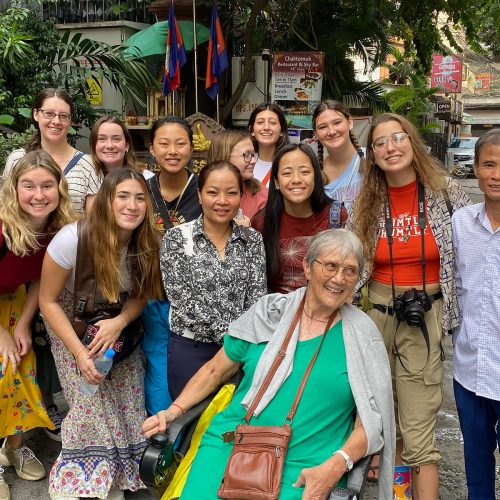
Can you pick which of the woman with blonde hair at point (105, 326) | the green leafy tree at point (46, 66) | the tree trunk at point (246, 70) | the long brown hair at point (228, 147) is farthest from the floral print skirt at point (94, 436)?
the tree trunk at point (246, 70)

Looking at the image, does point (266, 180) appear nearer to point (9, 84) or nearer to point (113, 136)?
point (113, 136)

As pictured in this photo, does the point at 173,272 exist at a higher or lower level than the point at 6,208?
lower

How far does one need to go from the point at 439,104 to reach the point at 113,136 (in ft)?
96.7

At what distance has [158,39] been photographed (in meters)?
9.93

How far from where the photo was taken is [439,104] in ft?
101

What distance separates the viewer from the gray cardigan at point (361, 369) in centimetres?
246

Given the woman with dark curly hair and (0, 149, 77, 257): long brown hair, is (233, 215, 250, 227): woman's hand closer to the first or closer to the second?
the woman with dark curly hair

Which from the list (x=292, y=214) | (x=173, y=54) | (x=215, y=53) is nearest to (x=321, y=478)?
(x=292, y=214)

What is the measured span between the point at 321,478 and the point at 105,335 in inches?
51.8

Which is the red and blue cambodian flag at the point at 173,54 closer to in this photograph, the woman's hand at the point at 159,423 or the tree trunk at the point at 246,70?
the tree trunk at the point at 246,70

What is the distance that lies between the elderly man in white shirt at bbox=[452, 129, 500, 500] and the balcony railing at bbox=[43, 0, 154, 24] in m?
9.60

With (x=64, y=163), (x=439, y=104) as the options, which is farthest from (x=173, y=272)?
(x=439, y=104)

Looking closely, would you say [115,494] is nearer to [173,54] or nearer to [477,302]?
[477,302]

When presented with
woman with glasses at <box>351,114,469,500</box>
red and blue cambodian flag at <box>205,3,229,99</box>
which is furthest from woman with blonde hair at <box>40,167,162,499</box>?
red and blue cambodian flag at <box>205,3,229,99</box>
